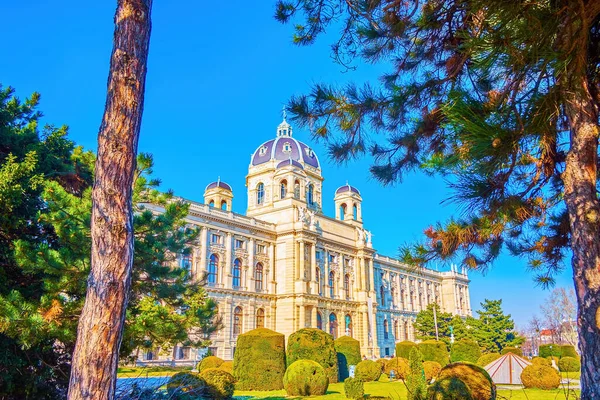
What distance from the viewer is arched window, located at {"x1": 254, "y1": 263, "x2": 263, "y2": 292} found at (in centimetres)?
3662

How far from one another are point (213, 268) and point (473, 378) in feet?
85.8

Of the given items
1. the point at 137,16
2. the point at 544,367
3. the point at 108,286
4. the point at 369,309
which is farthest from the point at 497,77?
the point at 369,309

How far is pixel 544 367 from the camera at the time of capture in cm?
1625

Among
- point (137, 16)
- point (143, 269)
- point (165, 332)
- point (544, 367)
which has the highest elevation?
point (137, 16)

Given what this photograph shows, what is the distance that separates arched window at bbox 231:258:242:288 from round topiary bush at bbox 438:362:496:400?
26.6 m

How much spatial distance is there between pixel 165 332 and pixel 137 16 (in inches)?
200

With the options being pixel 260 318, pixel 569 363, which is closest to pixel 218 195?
pixel 260 318

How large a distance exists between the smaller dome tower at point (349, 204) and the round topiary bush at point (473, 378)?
36515 mm

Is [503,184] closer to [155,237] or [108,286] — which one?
[108,286]

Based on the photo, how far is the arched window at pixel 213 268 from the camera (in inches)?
1307

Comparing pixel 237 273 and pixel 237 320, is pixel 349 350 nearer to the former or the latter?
pixel 237 320

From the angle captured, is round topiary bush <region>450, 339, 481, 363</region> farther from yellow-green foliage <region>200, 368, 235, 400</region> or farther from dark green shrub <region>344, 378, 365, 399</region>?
yellow-green foliage <region>200, 368, 235, 400</region>

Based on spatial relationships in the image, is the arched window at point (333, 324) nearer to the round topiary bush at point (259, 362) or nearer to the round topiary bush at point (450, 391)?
the round topiary bush at point (259, 362)

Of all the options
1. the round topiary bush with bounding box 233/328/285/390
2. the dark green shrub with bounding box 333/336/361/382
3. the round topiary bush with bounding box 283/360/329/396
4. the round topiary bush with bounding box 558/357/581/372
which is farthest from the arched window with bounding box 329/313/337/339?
the round topiary bush with bounding box 283/360/329/396
